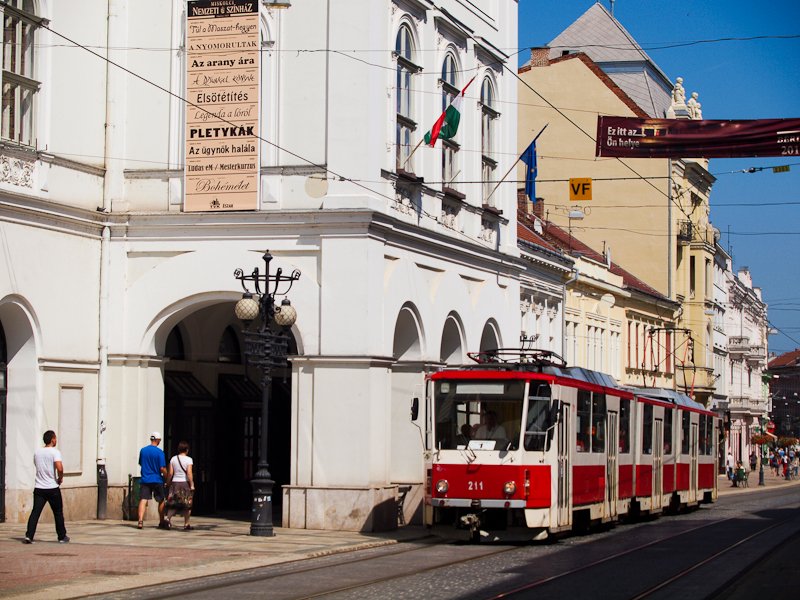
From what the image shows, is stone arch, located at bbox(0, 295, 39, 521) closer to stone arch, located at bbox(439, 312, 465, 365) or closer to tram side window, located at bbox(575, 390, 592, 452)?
tram side window, located at bbox(575, 390, 592, 452)

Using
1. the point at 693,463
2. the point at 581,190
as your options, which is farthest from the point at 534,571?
the point at 581,190

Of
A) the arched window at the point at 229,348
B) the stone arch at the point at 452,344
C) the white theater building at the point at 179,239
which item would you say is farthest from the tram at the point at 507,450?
the arched window at the point at 229,348

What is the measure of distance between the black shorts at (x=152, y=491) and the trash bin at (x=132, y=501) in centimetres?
165

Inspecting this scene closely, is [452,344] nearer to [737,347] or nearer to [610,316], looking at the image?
[610,316]

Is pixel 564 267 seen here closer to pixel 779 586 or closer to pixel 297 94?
pixel 297 94

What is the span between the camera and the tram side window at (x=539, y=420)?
2464cm

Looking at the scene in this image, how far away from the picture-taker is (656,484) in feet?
113

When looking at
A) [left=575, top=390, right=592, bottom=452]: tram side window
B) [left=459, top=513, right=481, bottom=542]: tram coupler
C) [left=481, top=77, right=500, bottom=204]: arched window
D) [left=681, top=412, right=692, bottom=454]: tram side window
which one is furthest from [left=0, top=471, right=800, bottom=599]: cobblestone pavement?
[left=681, top=412, right=692, bottom=454]: tram side window

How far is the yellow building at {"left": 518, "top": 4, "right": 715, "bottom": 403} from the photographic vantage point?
7056 centimetres

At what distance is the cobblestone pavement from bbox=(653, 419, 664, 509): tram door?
7.25m

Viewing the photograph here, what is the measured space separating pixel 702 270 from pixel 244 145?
57033 millimetres

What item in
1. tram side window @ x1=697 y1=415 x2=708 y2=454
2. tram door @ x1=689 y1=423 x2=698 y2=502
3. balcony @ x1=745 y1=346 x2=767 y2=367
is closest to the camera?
tram door @ x1=689 y1=423 x2=698 y2=502

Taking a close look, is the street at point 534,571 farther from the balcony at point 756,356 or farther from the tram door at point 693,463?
the balcony at point 756,356

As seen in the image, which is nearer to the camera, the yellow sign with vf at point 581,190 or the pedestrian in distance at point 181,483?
the pedestrian in distance at point 181,483
